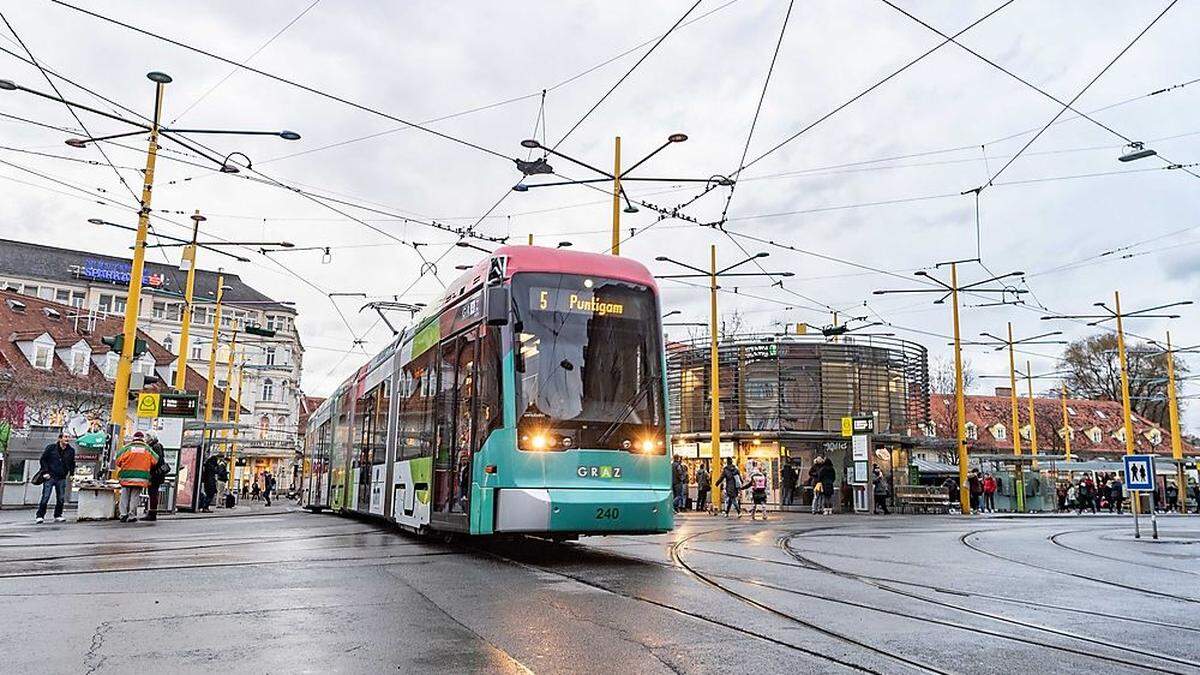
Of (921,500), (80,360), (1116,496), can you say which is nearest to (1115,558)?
(921,500)

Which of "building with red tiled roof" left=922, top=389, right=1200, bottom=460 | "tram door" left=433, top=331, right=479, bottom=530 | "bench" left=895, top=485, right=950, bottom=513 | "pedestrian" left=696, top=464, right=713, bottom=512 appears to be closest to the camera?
"tram door" left=433, top=331, right=479, bottom=530

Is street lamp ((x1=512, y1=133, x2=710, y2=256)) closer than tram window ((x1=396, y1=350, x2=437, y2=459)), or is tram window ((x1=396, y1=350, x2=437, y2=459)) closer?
tram window ((x1=396, y1=350, x2=437, y2=459))

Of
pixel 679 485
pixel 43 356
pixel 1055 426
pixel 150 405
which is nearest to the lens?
pixel 150 405

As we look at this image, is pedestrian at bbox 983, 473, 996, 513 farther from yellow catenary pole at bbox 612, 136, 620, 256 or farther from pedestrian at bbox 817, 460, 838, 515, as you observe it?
yellow catenary pole at bbox 612, 136, 620, 256

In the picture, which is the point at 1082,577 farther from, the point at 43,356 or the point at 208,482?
the point at 43,356

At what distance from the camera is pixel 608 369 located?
11695 mm

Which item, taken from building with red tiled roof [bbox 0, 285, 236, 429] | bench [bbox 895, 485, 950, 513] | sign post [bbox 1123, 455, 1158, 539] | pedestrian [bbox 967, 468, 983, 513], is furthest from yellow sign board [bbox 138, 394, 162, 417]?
pedestrian [bbox 967, 468, 983, 513]

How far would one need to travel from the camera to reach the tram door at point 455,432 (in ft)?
38.7

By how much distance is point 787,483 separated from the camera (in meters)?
38.2

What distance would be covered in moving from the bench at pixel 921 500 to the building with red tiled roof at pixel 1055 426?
31664mm

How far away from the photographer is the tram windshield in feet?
36.9

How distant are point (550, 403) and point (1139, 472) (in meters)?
13.8

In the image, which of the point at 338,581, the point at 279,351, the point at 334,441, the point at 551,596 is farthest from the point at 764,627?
the point at 279,351

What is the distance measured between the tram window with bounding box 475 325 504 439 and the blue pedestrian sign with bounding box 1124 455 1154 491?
1375cm
